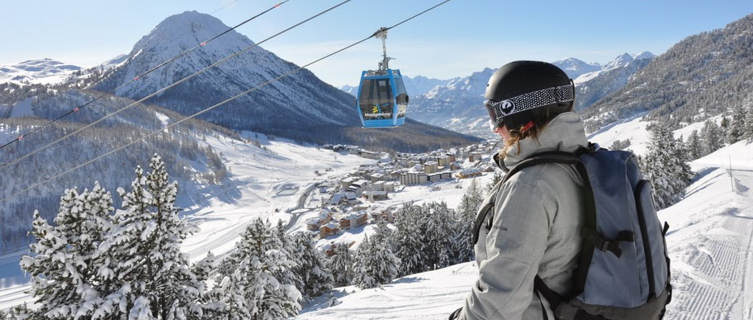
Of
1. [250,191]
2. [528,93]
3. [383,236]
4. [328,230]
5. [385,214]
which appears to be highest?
[528,93]

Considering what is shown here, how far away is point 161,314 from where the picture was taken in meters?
10.6

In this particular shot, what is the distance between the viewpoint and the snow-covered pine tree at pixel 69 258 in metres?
9.41

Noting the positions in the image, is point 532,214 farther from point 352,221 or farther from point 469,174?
point 469,174

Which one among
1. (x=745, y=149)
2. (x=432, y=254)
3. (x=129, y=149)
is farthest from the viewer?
(x=129, y=149)

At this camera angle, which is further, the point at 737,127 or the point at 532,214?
the point at 737,127

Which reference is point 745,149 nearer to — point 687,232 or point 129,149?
point 687,232

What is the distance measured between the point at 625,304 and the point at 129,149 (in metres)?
132

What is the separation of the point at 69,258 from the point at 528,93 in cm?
1152

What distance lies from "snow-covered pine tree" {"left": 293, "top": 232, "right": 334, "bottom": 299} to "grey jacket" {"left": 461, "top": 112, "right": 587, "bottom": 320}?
1028 inches

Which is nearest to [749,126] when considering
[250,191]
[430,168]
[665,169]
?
[665,169]

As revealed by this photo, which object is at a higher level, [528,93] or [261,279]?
[528,93]

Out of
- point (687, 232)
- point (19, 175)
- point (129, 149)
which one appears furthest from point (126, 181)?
point (687, 232)

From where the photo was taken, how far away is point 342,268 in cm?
3428

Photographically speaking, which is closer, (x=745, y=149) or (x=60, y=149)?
(x=745, y=149)
